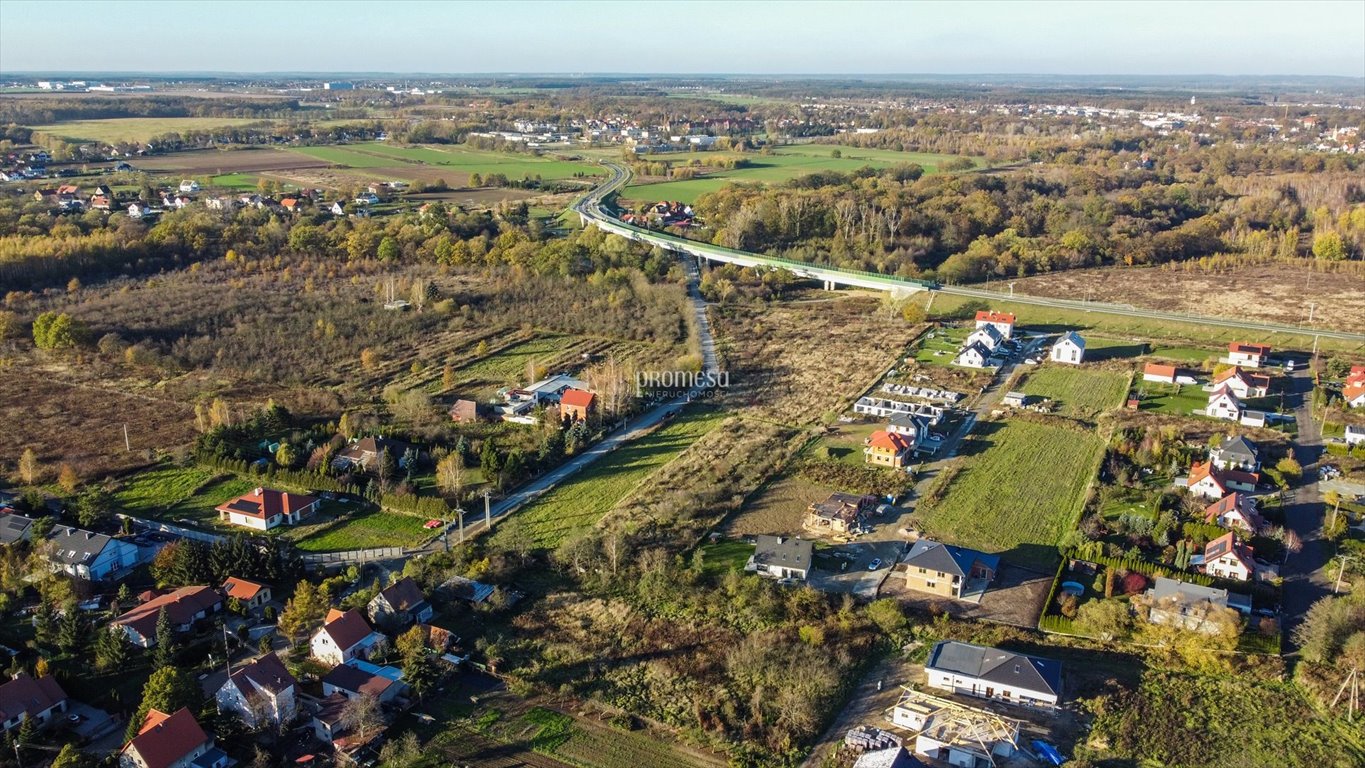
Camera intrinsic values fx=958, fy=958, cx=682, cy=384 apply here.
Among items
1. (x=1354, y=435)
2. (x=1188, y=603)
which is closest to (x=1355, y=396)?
(x=1354, y=435)

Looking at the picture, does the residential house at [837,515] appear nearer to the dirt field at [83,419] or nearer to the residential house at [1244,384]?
the residential house at [1244,384]

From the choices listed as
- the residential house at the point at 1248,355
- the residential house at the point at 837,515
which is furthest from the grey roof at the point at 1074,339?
the residential house at the point at 837,515

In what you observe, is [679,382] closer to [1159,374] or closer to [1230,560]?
[1159,374]

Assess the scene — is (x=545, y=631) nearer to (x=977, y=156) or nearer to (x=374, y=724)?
(x=374, y=724)

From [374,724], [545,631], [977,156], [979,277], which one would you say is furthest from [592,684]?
[977,156]

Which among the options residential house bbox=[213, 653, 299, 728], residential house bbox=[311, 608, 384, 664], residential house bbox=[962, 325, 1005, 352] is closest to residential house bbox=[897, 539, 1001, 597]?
residential house bbox=[311, 608, 384, 664]

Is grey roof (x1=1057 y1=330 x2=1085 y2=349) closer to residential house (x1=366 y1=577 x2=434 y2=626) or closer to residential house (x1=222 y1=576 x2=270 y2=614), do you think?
residential house (x1=366 y1=577 x2=434 y2=626)
